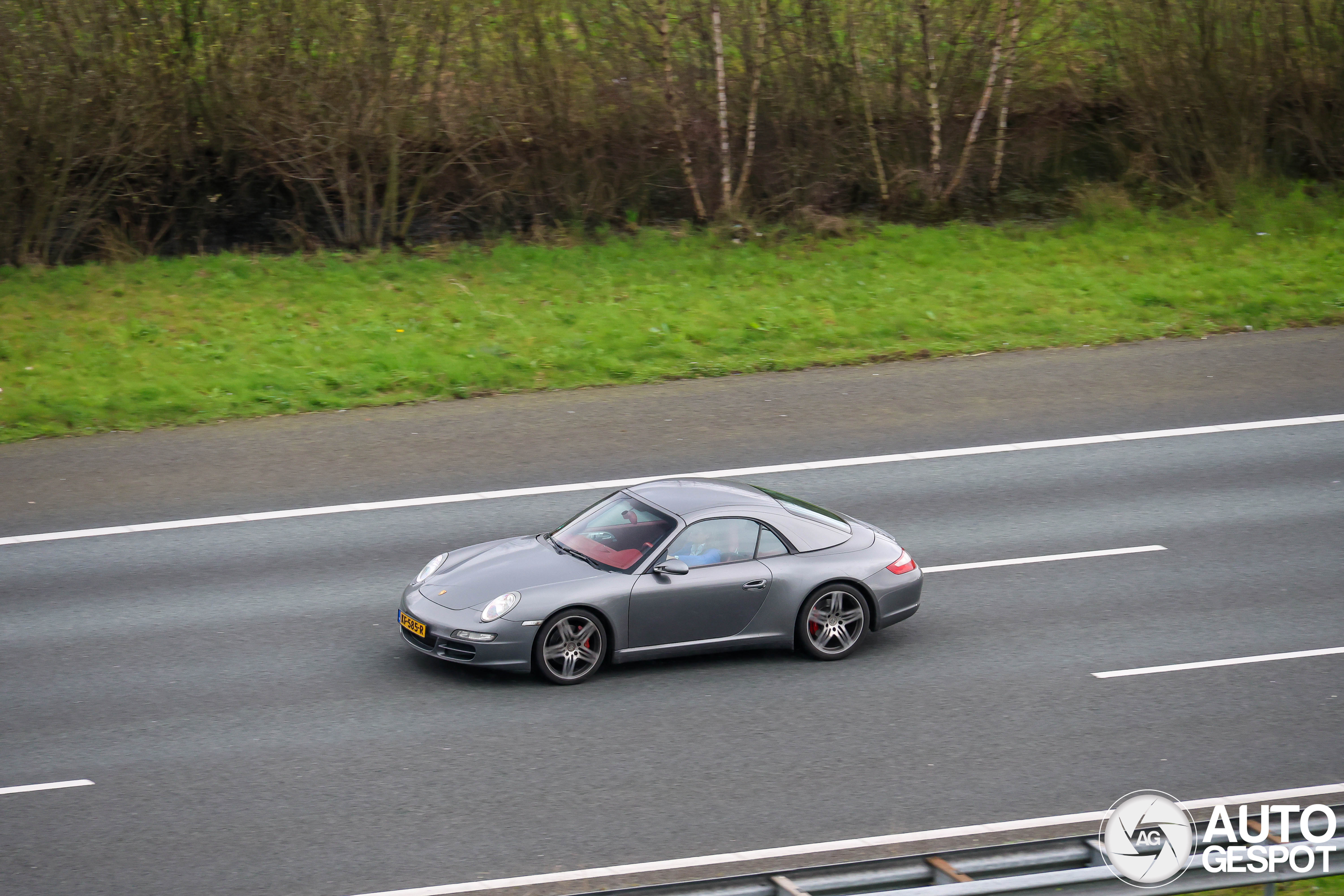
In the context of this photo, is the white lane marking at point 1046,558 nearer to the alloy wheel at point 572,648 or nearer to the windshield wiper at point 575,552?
the windshield wiper at point 575,552

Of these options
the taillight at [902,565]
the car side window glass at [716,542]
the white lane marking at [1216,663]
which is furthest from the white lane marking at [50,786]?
the white lane marking at [1216,663]

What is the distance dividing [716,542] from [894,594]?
1.44 m

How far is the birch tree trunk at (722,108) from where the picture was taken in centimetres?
2269

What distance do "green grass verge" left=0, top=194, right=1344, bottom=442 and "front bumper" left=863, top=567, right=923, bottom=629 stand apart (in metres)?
7.51

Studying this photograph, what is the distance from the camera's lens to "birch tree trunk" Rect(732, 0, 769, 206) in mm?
23234

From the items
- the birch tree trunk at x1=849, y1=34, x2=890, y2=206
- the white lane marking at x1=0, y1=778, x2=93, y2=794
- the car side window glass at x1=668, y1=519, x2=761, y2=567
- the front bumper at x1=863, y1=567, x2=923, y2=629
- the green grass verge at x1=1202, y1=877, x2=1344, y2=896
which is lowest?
the green grass verge at x1=1202, y1=877, x2=1344, y2=896

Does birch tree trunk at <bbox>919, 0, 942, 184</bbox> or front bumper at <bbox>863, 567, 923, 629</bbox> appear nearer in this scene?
front bumper at <bbox>863, 567, 923, 629</bbox>

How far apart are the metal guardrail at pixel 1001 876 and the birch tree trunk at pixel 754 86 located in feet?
59.2

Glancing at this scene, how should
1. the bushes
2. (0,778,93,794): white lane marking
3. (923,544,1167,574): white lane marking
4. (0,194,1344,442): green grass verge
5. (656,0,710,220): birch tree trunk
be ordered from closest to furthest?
1. (0,778,93,794): white lane marking
2. (923,544,1167,574): white lane marking
3. (0,194,1344,442): green grass verge
4. the bushes
5. (656,0,710,220): birch tree trunk


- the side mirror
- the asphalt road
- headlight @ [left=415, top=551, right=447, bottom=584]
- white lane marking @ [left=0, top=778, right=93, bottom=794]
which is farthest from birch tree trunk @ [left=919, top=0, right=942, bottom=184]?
white lane marking @ [left=0, top=778, right=93, bottom=794]

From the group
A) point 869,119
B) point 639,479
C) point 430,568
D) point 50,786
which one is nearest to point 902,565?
point 430,568

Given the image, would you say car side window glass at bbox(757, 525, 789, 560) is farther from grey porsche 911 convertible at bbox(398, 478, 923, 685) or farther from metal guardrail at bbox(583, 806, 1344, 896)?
metal guardrail at bbox(583, 806, 1344, 896)

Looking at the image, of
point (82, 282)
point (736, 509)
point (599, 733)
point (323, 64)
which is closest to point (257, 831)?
point (599, 733)

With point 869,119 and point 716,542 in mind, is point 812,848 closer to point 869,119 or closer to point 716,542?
point 716,542
